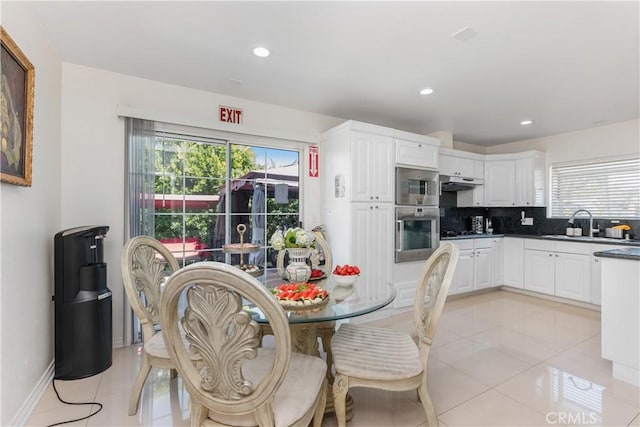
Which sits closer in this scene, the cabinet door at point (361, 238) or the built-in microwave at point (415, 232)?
the cabinet door at point (361, 238)

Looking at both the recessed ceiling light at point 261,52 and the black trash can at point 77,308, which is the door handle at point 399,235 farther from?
the black trash can at point 77,308

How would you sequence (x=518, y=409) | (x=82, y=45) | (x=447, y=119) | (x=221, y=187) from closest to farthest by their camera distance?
(x=518, y=409) → (x=82, y=45) → (x=221, y=187) → (x=447, y=119)

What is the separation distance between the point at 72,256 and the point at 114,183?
805 millimetres

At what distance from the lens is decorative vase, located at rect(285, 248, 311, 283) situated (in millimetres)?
2014

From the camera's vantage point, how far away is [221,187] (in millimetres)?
3303

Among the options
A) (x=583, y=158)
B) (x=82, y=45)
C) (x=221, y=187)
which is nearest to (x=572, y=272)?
(x=583, y=158)

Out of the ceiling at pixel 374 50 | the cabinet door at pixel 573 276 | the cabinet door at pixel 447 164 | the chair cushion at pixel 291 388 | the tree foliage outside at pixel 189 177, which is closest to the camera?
the chair cushion at pixel 291 388

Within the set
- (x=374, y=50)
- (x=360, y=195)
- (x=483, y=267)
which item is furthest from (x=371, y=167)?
(x=483, y=267)

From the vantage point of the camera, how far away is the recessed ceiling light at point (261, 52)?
7.61 ft

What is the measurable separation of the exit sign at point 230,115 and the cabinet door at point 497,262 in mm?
4081

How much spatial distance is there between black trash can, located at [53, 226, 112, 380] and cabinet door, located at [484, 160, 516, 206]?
5279 mm

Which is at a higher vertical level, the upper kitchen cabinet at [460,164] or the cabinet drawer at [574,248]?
the upper kitchen cabinet at [460,164]

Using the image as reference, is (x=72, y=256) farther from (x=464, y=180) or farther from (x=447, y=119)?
(x=464, y=180)

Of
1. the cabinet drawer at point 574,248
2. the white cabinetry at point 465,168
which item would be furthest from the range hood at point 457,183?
the cabinet drawer at point 574,248
